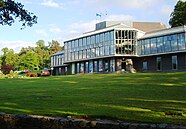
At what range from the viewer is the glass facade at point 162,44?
53125 millimetres

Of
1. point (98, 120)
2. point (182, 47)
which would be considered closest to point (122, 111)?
point (98, 120)

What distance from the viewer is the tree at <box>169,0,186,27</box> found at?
2349 inches

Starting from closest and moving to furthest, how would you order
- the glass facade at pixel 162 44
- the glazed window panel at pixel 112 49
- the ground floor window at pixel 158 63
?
the glass facade at pixel 162 44
the ground floor window at pixel 158 63
the glazed window panel at pixel 112 49

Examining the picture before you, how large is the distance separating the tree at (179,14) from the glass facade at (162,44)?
24.6ft

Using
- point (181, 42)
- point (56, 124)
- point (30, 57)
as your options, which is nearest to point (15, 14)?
point (56, 124)

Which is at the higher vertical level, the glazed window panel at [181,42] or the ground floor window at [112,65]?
the glazed window panel at [181,42]

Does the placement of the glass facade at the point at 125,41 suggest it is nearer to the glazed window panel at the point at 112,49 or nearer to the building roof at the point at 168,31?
the glazed window panel at the point at 112,49

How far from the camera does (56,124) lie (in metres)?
9.86

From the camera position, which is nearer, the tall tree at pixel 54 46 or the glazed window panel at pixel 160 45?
the glazed window panel at pixel 160 45

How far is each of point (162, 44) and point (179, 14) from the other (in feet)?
31.3

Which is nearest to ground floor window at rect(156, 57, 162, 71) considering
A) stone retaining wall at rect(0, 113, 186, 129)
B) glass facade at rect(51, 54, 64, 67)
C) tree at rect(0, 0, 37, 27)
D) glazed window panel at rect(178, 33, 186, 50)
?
glazed window panel at rect(178, 33, 186, 50)

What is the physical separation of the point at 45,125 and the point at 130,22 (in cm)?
6917

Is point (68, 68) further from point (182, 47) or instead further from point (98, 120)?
point (98, 120)

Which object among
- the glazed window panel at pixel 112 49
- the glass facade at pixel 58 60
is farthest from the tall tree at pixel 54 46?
the glazed window panel at pixel 112 49
